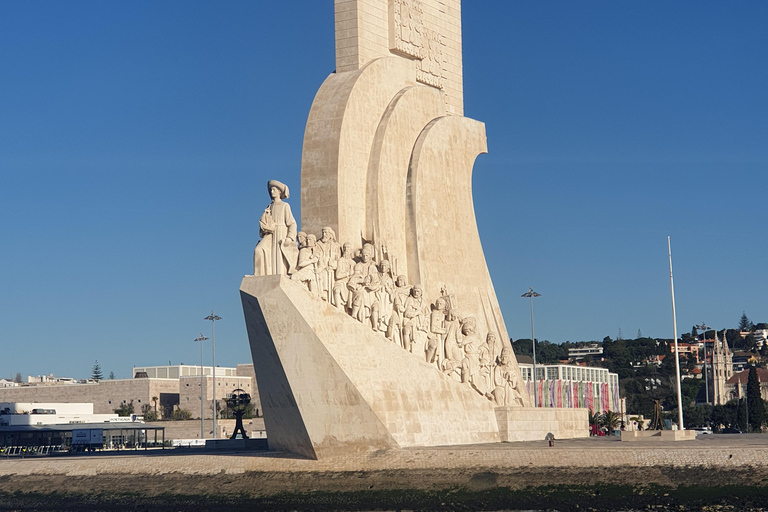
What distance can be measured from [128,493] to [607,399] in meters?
38.4

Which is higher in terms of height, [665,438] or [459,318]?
[459,318]

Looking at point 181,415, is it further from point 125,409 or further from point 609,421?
point 609,421

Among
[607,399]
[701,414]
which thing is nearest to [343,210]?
[607,399]

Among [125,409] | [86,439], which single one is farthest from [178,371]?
[86,439]

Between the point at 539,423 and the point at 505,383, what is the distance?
1.37 meters

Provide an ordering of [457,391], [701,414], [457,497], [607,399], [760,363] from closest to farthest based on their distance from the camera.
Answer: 1. [457,497]
2. [457,391]
3. [607,399]
4. [701,414]
5. [760,363]

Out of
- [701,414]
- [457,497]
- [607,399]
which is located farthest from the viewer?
[701,414]

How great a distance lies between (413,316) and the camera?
22.3 meters

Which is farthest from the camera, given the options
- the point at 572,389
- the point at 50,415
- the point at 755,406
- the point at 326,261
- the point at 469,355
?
the point at 572,389

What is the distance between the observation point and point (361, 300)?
68.7ft

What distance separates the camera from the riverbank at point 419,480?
17.3 metres

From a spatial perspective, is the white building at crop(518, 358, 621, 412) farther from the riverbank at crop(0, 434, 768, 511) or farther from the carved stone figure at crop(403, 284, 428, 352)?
the riverbank at crop(0, 434, 768, 511)

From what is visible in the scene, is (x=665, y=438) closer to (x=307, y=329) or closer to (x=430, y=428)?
(x=430, y=428)

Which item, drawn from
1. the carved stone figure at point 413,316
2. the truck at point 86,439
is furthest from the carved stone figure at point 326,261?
the truck at point 86,439
